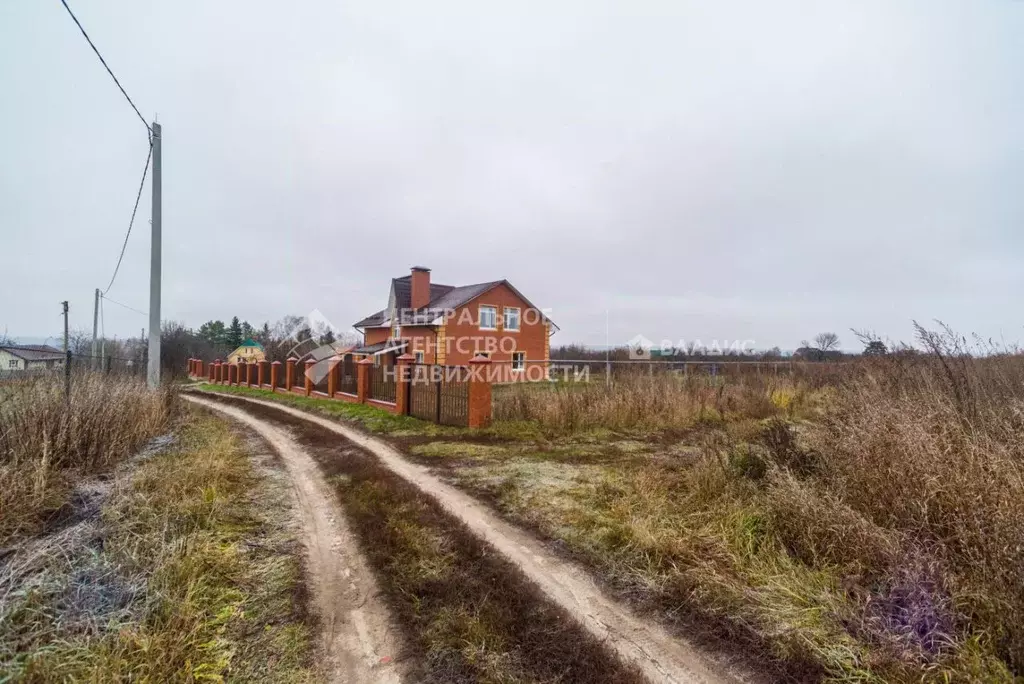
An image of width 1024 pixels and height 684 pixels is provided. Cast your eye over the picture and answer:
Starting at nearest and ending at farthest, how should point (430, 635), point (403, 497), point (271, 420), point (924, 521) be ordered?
point (430, 635)
point (924, 521)
point (403, 497)
point (271, 420)

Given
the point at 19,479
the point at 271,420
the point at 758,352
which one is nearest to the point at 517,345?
the point at 758,352

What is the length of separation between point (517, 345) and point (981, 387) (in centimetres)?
2341

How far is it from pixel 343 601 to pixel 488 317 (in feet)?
76.7

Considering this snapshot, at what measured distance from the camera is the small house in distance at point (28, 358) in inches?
227

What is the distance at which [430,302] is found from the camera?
28562mm

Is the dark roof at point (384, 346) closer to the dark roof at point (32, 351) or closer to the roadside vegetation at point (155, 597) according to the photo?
the dark roof at point (32, 351)

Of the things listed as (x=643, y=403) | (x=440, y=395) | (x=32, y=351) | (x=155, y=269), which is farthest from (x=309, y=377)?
(x=643, y=403)

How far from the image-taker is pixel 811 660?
104 inches

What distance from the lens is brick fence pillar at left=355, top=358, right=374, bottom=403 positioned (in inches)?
589

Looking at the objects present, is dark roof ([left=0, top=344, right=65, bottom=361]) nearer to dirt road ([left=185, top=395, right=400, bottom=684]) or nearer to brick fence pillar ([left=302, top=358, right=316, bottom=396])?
dirt road ([left=185, top=395, right=400, bottom=684])

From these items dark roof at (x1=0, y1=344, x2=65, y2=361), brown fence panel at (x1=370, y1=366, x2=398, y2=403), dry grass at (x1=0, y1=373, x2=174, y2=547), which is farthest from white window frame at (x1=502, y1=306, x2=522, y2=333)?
dark roof at (x1=0, y1=344, x2=65, y2=361)

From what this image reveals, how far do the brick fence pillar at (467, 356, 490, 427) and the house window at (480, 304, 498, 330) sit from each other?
15933mm

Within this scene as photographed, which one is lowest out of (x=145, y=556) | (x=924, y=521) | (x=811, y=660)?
(x=811, y=660)

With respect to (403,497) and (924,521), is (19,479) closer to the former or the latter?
(403,497)
